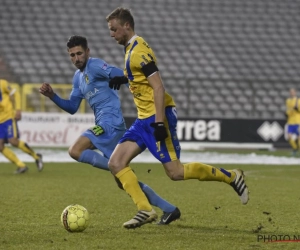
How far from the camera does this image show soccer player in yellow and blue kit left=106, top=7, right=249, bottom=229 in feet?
22.0

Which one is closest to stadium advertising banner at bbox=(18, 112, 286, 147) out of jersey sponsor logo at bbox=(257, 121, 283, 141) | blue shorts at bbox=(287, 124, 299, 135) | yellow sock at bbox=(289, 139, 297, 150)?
jersey sponsor logo at bbox=(257, 121, 283, 141)

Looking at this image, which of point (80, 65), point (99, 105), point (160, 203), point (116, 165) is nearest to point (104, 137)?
point (99, 105)

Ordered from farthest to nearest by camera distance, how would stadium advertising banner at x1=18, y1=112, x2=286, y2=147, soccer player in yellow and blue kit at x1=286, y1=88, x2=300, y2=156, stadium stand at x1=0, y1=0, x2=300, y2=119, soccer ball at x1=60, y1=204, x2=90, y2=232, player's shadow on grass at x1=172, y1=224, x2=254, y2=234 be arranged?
1. stadium stand at x1=0, y1=0, x2=300, y2=119
2. stadium advertising banner at x1=18, y1=112, x2=286, y2=147
3. soccer player in yellow and blue kit at x1=286, y1=88, x2=300, y2=156
4. player's shadow on grass at x1=172, y1=224, x2=254, y2=234
5. soccer ball at x1=60, y1=204, x2=90, y2=232

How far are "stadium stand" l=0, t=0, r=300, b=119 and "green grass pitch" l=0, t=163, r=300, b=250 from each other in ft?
39.8

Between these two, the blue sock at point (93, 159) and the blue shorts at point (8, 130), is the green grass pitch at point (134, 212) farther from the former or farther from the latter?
the blue shorts at point (8, 130)

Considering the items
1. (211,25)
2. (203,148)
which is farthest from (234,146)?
(211,25)

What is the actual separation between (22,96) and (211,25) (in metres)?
9.21

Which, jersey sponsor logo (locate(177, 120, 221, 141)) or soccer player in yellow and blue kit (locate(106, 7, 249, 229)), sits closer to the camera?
soccer player in yellow and blue kit (locate(106, 7, 249, 229))

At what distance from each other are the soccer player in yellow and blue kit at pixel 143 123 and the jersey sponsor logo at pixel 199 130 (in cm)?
1601

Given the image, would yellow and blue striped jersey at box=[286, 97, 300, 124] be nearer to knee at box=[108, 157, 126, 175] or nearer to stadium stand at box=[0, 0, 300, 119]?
stadium stand at box=[0, 0, 300, 119]

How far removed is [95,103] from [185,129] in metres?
14.6

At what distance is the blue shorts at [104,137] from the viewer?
335 inches

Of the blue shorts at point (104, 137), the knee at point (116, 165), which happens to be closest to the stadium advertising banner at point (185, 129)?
the blue shorts at point (104, 137)

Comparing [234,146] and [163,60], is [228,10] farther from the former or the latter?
[234,146]
